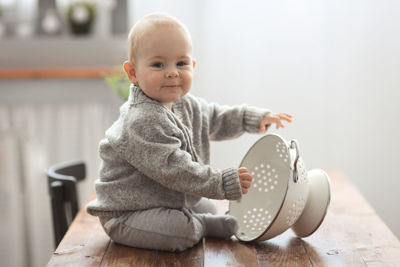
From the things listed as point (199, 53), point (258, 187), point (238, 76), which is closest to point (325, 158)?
point (238, 76)

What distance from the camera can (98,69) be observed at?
202cm

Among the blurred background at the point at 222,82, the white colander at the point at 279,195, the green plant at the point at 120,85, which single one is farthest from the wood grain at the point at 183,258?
the blurred background at the point at 222,82

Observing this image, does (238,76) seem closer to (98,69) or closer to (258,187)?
(98,69)

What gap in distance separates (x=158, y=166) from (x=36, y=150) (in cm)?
119

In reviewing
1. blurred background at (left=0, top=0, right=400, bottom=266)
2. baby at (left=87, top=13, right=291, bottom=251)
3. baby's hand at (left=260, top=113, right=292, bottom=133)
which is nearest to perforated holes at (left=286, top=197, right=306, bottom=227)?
baby at (left=87, top=13, right=291, bottom=251)

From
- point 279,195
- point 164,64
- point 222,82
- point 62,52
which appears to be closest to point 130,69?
point 164,64

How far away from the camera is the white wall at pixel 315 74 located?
1841 millimetres

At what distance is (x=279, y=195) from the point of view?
1144 millimetres

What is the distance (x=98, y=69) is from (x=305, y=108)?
75 centimetres

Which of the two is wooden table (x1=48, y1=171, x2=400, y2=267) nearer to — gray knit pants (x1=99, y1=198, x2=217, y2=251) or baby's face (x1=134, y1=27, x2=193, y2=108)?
gray knit pants (x1=99, y1=198, x2=217, y2=251)

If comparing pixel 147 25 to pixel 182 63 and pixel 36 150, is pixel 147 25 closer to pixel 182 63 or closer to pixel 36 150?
pixel 182 63

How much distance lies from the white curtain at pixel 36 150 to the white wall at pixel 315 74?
423mm

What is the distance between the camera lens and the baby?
99cm

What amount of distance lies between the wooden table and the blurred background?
737mm
